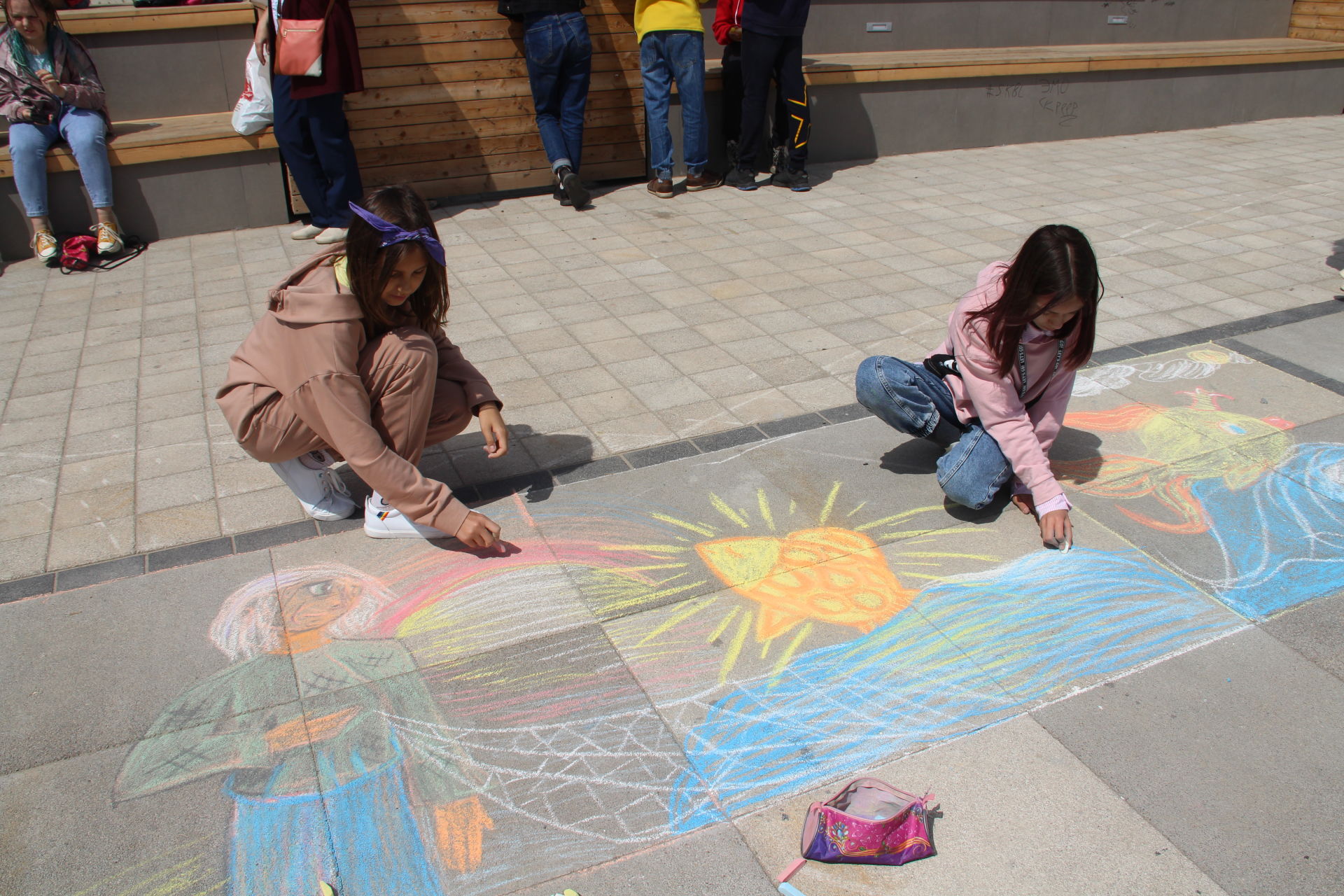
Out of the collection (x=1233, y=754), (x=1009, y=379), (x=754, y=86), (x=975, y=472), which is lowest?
(x=1233, y=754)

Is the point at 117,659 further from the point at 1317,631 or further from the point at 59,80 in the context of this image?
the point at 59,80

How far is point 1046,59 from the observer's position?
321 inches

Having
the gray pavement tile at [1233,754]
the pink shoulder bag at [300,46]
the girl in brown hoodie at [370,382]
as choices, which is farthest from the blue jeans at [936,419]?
the pink shoulder bag at [300,46]

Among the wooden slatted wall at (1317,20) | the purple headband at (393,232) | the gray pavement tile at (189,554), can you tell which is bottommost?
the gray pavement tile at (189,554)

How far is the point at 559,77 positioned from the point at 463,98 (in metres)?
0.67

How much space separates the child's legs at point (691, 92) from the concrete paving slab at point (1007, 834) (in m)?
5.38

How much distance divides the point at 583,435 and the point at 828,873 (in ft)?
6.57

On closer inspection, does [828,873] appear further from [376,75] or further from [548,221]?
[376,75]

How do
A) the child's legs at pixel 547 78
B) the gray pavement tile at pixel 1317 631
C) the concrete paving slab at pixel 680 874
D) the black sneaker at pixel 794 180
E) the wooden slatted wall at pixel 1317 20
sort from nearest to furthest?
the concrete paving slab at pixel 680 874, the gray pavement tile at pixel 1317 631, the child's legs at pixel 547 78, the black sneaker at pixel 794 180, the wooden slatted wall at pixel 1317 20

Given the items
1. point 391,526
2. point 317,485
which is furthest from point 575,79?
point 391,526

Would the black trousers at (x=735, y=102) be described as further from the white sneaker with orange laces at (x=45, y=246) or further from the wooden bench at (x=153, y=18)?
the white sneaker with orange laces at (x=45, y=246)

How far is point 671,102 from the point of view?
6.89m

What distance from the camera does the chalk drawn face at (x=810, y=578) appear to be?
2559 millimetres

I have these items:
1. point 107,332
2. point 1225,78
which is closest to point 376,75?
point 107,332
